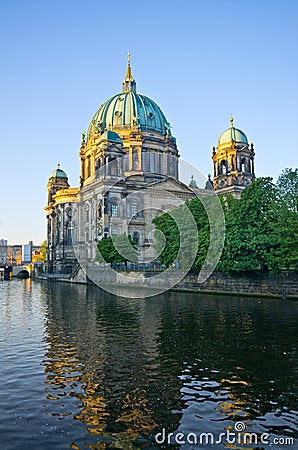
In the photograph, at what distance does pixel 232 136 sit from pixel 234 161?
5.68 meters

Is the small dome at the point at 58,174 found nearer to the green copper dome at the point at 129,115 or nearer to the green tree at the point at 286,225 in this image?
the green copper dome at the point at 129,115

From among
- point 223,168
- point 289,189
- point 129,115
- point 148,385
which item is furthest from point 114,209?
point 148,385

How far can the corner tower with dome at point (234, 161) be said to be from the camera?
92.6 m

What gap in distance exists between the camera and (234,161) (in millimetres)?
92938

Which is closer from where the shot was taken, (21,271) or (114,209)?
(114,209)

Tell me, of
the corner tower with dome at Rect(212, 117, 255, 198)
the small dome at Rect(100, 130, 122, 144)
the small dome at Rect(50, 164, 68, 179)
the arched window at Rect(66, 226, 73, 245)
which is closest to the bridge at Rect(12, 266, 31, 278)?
the arched window at Rect(66, 226, 73, 245)

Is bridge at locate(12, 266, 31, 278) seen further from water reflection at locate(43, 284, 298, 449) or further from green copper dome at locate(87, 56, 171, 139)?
water reflection at locate(43, 284, 298, 449)

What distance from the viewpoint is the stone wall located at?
4406 centimetres

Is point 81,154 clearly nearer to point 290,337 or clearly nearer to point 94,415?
point 290,337

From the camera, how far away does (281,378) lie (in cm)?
1422

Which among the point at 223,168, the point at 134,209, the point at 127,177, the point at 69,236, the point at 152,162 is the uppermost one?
the point at 152,162

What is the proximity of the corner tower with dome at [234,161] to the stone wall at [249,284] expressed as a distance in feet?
132

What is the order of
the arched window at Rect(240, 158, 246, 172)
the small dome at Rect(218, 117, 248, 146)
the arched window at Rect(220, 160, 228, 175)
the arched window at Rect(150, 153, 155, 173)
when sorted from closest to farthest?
the small dome at Rect(218, 117, 248, 146)
the arched window at Rect(240, 158, 246, 172)
the arched window at Rect(220, 160, 228, 175)
the arched window at Rect(150, 153, 155, 173)

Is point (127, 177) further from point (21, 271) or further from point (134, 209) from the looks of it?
point (21, 271)
